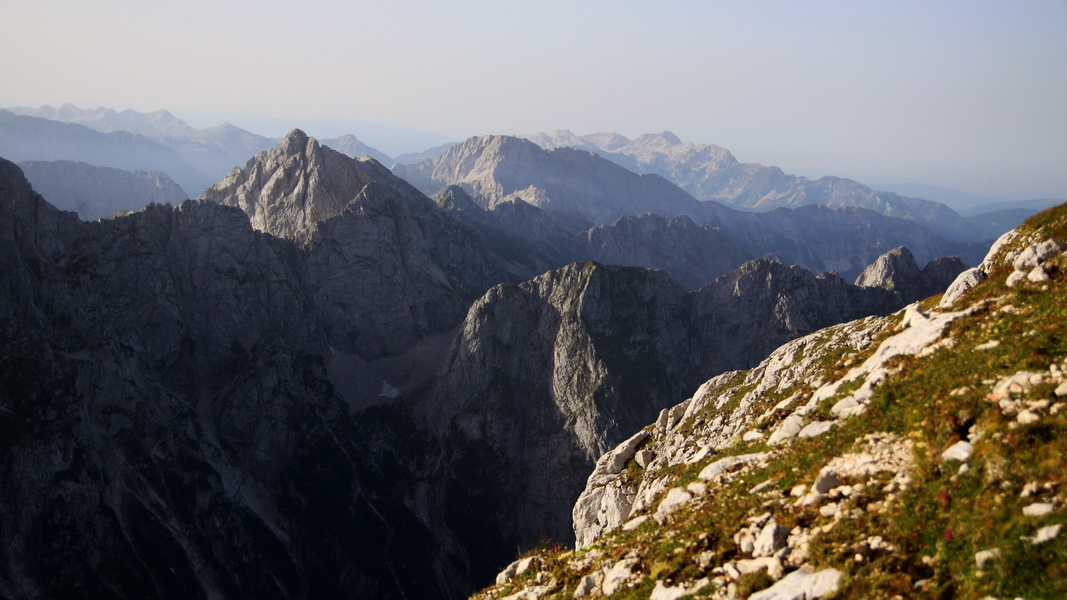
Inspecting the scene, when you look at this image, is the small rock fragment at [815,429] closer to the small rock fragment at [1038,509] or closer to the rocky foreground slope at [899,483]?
the rocky foreground slope at [899,483]

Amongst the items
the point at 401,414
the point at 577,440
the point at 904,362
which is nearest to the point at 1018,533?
the point at 904,362

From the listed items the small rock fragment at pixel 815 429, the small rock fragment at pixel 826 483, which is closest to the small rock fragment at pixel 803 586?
the small rock fragment at pixel 826 483

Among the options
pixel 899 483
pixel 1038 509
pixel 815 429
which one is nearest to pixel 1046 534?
pixel 1038 509

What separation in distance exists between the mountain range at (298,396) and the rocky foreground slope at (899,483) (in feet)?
348

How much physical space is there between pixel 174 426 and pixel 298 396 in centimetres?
3157

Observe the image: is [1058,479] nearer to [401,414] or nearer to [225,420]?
[225,420]

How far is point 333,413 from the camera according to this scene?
166 metres

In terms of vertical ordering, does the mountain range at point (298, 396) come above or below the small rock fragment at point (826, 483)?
below

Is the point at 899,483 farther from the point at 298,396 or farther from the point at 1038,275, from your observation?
the point at 298,396

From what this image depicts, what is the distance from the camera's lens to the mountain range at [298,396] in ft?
358

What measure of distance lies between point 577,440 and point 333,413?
60429mm

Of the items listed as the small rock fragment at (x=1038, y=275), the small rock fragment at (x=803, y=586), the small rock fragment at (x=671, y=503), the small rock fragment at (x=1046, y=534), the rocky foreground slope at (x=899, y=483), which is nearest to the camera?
the small rock fragment at (x=1046, y=534)

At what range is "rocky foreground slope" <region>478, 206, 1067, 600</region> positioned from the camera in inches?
561

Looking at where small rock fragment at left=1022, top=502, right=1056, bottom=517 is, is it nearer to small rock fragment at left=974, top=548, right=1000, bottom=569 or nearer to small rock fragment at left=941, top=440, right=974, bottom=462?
small rock fragment at left=974, top=548, right=1000, bottom=569
